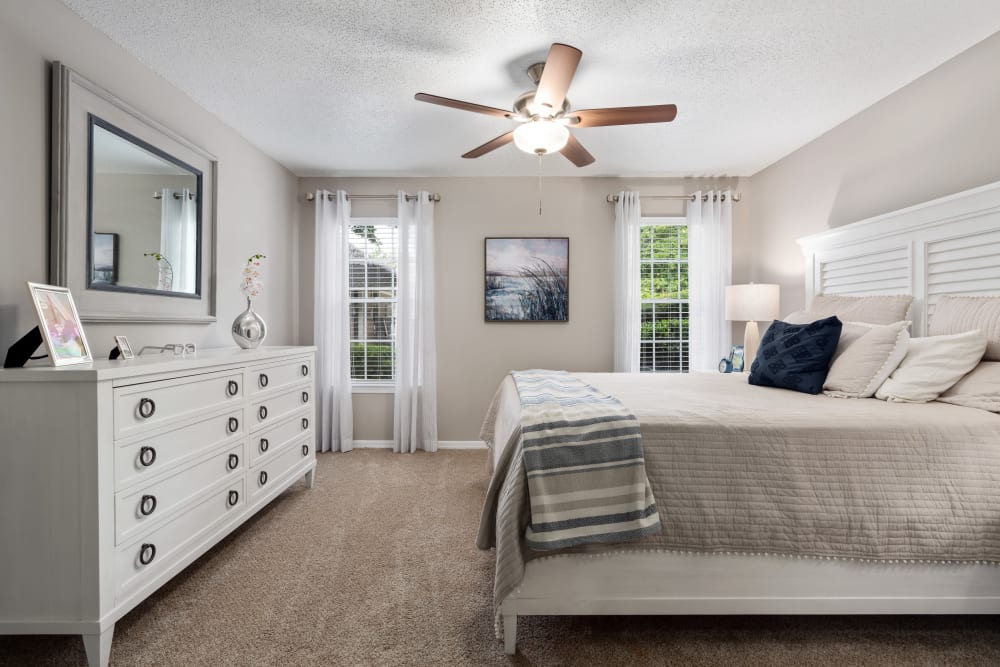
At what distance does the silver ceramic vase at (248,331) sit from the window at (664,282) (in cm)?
311

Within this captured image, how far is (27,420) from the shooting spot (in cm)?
142

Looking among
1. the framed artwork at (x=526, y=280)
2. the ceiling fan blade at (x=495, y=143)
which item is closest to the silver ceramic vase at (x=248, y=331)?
the ceiling fan blade at (x=495, y=143)

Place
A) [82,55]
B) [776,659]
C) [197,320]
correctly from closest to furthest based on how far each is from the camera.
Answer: [776,659] → [82,55] → [197,320]

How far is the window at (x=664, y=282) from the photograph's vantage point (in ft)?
14.0

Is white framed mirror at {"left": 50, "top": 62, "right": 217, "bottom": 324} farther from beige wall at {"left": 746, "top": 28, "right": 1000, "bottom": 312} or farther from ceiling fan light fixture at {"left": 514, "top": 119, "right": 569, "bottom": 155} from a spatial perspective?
beige wall at {"left": 746, "top": 28, "right": 1000, "bottom": 312}

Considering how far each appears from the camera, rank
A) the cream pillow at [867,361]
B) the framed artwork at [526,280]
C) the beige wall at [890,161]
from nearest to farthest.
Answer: the cream pillow at [867,361], the beige wall at [890,161], the framed artwork at [526,280]

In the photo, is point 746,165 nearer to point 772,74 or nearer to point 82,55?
point 772,74

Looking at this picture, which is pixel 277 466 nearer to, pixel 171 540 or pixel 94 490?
pixel 171 540

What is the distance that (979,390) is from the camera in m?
1.82

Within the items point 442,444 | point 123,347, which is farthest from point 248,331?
point 442,444

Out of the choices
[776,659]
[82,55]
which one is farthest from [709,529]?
[82,55]

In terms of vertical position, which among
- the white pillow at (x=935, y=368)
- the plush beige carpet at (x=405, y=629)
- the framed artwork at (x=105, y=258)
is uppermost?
the framed artwork at (x=105, y=258)

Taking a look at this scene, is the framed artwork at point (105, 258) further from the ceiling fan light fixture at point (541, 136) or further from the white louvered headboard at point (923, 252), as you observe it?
the white louvered headboard at point (923, 252)

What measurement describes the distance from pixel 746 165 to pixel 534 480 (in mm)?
3651
